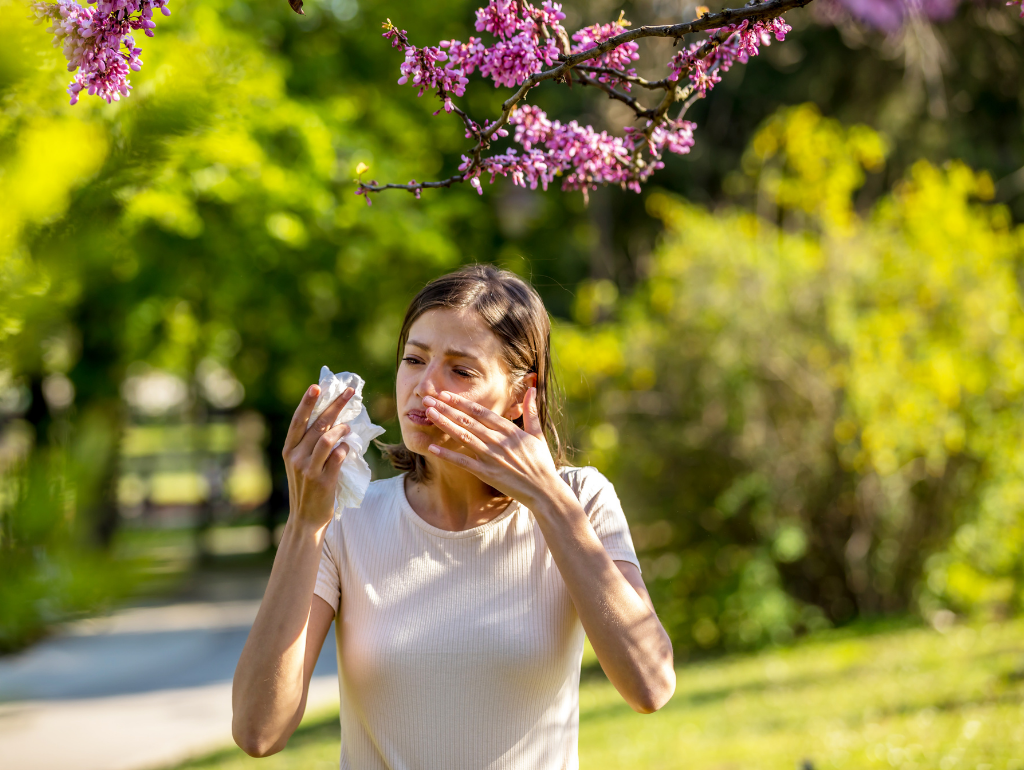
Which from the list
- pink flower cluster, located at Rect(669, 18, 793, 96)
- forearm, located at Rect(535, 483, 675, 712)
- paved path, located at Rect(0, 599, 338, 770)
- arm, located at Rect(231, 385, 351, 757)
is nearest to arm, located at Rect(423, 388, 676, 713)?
forearm, located at Rect(535, 483, 675, 712)

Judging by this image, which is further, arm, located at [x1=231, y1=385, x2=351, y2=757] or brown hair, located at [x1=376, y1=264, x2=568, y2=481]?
brown hair, located at [x1=376, y1=264, x2=568, y2=481]

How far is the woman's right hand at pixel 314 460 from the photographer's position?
1.73 m

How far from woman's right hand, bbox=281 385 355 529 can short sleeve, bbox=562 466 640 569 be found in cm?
55

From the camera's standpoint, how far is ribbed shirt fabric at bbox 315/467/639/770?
73.2 inches

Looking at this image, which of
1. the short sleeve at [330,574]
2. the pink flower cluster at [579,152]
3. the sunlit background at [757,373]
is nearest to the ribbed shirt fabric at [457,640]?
the short sleeve at [330,574]

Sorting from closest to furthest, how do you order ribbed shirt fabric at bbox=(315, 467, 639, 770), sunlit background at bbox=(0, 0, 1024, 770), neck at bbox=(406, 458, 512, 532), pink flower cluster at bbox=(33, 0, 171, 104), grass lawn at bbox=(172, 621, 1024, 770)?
pink flower cluster at bbox=(33, 0, 171, 104), ribbed shirt fabric at bbox=(315, 467, 639, 770), neck at bbox=(406, 458, 512, 532), grass lawn at bbox=(172, 621, 1024, 770), sunlit background at bbox=(0, 0, 1024, 770)

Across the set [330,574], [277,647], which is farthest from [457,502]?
[277,647]

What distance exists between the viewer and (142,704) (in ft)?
27.3

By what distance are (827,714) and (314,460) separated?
16.3 feet

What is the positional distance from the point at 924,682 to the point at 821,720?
99 centimetres

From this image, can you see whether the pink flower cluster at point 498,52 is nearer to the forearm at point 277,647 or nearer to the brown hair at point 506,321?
the brown hair at point 506,321

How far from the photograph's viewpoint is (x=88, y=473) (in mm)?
675

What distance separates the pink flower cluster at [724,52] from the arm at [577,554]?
0.98m

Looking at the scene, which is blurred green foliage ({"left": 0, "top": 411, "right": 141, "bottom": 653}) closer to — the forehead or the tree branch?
the forehead
